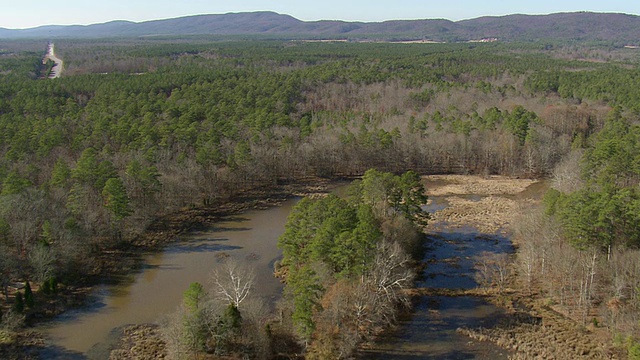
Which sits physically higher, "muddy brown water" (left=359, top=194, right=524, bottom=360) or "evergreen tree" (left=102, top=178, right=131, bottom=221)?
"evergreen tree" (left=102, top=178, right=131, bottom=221)

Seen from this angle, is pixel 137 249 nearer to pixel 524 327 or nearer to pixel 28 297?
pixel 28 297

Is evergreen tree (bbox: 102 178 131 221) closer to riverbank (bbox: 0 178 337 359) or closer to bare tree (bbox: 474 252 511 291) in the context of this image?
riverbank (bbox: 0 178 337 359)

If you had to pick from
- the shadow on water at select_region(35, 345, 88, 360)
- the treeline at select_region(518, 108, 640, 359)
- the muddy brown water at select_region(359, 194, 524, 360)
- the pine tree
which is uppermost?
the treeline at select_region(518, 108, 640, 359)

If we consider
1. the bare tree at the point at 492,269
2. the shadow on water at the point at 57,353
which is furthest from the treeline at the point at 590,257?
the shadow on water at the point at 57,353

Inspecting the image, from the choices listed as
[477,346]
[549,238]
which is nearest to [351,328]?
[477,346]

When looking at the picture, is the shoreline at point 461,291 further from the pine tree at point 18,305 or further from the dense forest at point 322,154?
the dense forest at point 322,154

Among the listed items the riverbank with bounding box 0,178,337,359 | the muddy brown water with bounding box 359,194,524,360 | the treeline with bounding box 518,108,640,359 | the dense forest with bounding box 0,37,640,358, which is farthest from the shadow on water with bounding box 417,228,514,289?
the riverbank with bounding box 0,178,337,359

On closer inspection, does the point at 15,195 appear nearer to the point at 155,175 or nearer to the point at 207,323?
the point at 155,175
